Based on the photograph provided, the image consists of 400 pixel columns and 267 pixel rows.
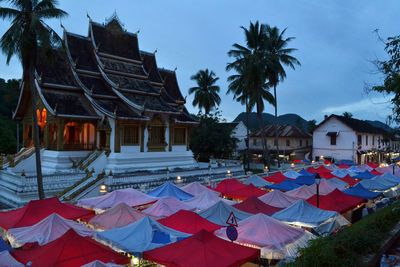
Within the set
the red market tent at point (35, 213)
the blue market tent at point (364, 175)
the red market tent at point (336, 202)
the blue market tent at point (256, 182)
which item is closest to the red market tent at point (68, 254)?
the red market tent at point (35, 213)

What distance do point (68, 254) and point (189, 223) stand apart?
4.29 metres

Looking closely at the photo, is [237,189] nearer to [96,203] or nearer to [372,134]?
[96,203]

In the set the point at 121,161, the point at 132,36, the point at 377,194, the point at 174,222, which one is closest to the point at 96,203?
the point at 174,222

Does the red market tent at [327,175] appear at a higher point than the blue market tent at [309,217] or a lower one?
higher

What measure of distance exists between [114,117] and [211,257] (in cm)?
1460

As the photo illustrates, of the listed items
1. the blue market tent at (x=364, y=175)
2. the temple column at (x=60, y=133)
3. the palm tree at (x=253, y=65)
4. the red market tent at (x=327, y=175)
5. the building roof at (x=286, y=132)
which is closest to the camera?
the temple column at (x=60, y=133)

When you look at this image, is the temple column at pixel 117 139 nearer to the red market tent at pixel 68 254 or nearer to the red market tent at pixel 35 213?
the red market tent at pixel 35 213

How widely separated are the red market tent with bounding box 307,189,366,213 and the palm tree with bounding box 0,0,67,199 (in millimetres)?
12881

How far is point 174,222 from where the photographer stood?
35.5 feet

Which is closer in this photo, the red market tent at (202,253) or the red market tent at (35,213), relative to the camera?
the red market tent at (202,253)

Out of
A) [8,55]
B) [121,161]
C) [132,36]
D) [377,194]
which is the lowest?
[377,194]

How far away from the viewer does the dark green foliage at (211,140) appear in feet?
111

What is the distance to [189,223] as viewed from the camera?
34.7 ft

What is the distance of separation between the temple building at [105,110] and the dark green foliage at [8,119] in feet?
36.9
